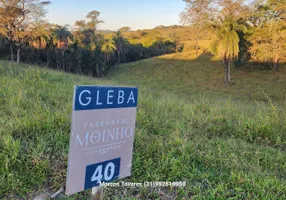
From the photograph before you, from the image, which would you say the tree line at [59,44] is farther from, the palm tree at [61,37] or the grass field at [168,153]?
the grass field at [168,153]

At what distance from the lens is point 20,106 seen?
3385 millimetres

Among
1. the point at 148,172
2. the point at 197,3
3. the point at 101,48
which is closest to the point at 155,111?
the point at 148,172

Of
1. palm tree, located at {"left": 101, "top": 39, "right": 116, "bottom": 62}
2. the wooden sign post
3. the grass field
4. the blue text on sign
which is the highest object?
palm tree, located at {"left": 101, "top": 39, "right": 116, "bottom": 62}

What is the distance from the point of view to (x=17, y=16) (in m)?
19.7

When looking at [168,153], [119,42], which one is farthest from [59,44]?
[168,153]

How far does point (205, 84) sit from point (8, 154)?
22.9 metres

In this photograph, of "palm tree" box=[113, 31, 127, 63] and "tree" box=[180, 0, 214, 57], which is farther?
"palm tree" box=[113, 31, 127, 63]

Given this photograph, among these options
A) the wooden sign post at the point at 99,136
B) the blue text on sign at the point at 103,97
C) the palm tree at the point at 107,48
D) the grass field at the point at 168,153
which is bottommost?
the grass field at the point at 168,153

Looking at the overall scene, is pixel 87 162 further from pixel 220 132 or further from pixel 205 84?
pixel 205 84

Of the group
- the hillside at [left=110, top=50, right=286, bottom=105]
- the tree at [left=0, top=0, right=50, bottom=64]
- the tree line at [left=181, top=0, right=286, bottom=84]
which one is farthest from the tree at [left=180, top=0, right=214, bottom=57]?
the tree at [left=0, top=0, right=50, bottom=64]

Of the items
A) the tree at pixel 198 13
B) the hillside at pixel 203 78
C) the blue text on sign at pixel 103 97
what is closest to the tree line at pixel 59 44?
the hillside at pixel 203 78

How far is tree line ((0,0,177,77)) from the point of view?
20.2 meters

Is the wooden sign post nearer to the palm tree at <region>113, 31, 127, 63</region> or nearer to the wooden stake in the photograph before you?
the wooden stake

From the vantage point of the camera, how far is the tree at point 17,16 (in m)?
19.1
